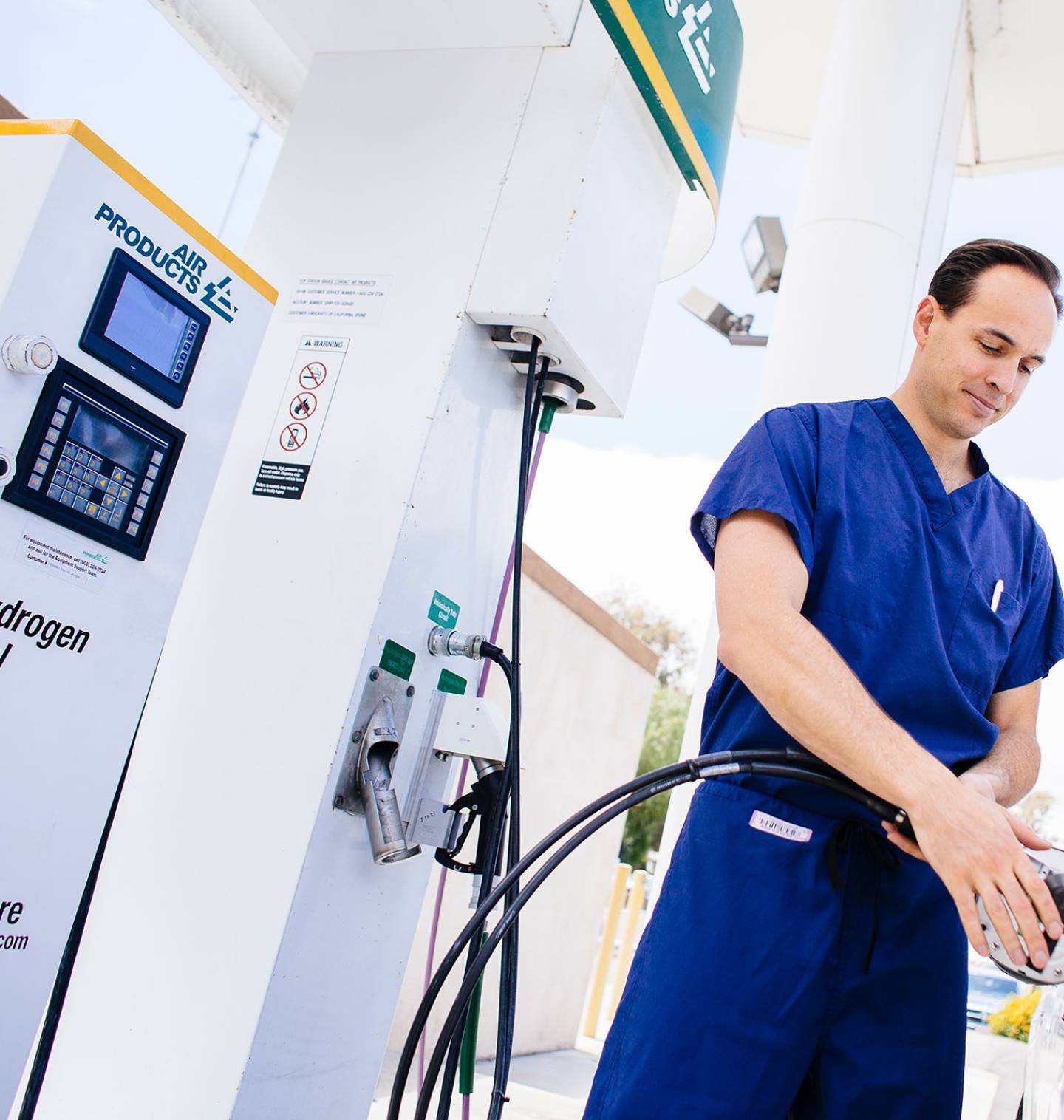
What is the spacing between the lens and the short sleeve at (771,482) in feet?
4.82

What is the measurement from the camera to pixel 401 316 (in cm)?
218

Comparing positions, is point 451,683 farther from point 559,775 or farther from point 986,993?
point 986,993

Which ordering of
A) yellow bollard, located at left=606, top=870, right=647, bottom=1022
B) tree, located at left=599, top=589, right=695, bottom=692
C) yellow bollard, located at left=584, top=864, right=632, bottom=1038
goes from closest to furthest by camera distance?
yellow bollard, located at left=584, top=864, right=632, bottom=1038 → yellow bollard, located at left=606, top=870, right=647, bottom=1022 → tree, located at left=599, top=589, right=695, bottom=692

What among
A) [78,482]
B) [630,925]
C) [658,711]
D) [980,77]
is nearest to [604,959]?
[630,925]

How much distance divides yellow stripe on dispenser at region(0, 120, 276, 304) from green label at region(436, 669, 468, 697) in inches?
31.5

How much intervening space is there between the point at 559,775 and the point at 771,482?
404 centimetres

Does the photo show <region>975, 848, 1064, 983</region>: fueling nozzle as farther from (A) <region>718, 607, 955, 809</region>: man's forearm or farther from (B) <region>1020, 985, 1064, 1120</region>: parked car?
(B) <region>1020, 985, 1064, 1120</region>: parked car

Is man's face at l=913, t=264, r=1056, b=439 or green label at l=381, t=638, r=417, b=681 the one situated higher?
man's face at l=913, t=264, r=1056, b=439

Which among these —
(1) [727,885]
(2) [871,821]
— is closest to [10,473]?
(1) [727,885]

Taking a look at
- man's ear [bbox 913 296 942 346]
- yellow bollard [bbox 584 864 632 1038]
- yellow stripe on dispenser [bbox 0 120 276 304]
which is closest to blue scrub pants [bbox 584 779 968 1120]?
man's ear [bbox 913 296 942 346]

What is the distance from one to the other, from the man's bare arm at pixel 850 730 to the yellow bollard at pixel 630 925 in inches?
235

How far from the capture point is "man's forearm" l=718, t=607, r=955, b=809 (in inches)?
48.5

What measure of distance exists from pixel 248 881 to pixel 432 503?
0.75 meters

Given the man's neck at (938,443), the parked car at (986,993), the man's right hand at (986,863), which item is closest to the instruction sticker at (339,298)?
the man's neck at (938,443)
